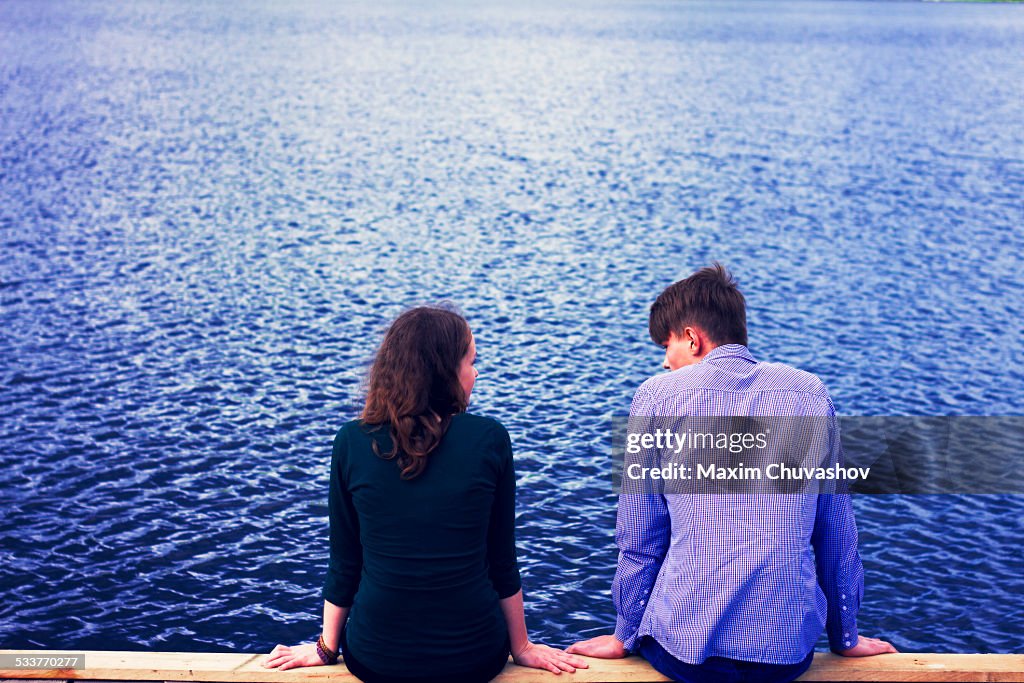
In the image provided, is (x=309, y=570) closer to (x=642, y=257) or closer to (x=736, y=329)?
(x=736, y=329)

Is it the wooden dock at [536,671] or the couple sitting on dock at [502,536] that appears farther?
the wooden dock at [536,671]

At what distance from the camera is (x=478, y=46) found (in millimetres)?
75562

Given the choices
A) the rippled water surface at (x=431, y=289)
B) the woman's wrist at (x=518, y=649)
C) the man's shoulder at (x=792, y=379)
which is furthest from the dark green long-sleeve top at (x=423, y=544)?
the rippled water surface at (x=431, y=289)

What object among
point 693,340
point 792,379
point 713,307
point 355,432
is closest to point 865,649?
point 792,379

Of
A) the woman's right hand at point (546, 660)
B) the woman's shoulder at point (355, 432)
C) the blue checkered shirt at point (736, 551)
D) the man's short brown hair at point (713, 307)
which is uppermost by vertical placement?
the man's short brown hair at point (713, 307)

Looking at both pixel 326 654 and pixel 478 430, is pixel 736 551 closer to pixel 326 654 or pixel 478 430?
pixel 478 430

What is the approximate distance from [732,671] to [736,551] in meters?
0.54

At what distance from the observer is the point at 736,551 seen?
4.60 meters

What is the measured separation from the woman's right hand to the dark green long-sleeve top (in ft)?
0.86

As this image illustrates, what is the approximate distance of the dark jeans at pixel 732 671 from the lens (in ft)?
15.4

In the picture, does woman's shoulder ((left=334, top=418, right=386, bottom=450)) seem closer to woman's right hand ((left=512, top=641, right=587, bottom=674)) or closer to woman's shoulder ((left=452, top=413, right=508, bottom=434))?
woman's shoulder ((left=452, top=413, right=508, bottom=434))

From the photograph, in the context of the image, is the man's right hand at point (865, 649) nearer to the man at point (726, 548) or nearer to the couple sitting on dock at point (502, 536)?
the man at point (726, 548)

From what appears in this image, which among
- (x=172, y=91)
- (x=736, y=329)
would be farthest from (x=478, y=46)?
(x=736, y=329)

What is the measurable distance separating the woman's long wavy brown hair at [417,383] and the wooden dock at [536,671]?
1.26m
